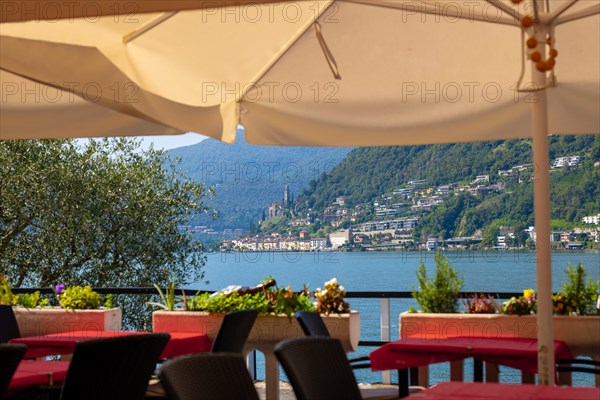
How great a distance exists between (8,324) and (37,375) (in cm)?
252

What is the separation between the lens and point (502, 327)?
214 inches

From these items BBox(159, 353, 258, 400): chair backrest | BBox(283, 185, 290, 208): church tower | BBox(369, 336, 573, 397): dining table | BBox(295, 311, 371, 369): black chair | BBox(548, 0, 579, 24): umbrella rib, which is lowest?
BBox(369, 336, 573, 397): dining table

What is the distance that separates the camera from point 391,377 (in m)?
6.59

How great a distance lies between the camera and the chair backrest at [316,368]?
2742mm

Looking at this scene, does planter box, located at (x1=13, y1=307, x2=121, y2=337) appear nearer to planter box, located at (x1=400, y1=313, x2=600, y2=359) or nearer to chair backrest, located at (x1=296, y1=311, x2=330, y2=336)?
chair backrest, located at (x1=296, y1=311, x2=330, y2=336)

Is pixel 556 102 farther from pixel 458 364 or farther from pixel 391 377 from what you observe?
pixel 391 377

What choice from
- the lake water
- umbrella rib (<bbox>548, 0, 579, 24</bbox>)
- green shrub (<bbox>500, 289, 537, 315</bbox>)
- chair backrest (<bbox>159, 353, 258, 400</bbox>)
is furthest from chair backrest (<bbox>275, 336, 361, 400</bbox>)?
the lake water

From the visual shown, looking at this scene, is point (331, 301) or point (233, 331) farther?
point (331, 301)

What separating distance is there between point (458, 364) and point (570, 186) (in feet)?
132

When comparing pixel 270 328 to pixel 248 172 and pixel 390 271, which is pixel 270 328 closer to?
pixel 248 172

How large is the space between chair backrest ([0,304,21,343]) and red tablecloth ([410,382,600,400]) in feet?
12.0

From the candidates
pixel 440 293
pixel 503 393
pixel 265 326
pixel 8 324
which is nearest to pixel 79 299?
pixel 8 324

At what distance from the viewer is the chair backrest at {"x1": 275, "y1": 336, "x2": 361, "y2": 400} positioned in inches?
108

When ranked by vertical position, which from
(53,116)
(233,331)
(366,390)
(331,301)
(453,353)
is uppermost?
(53,116)
